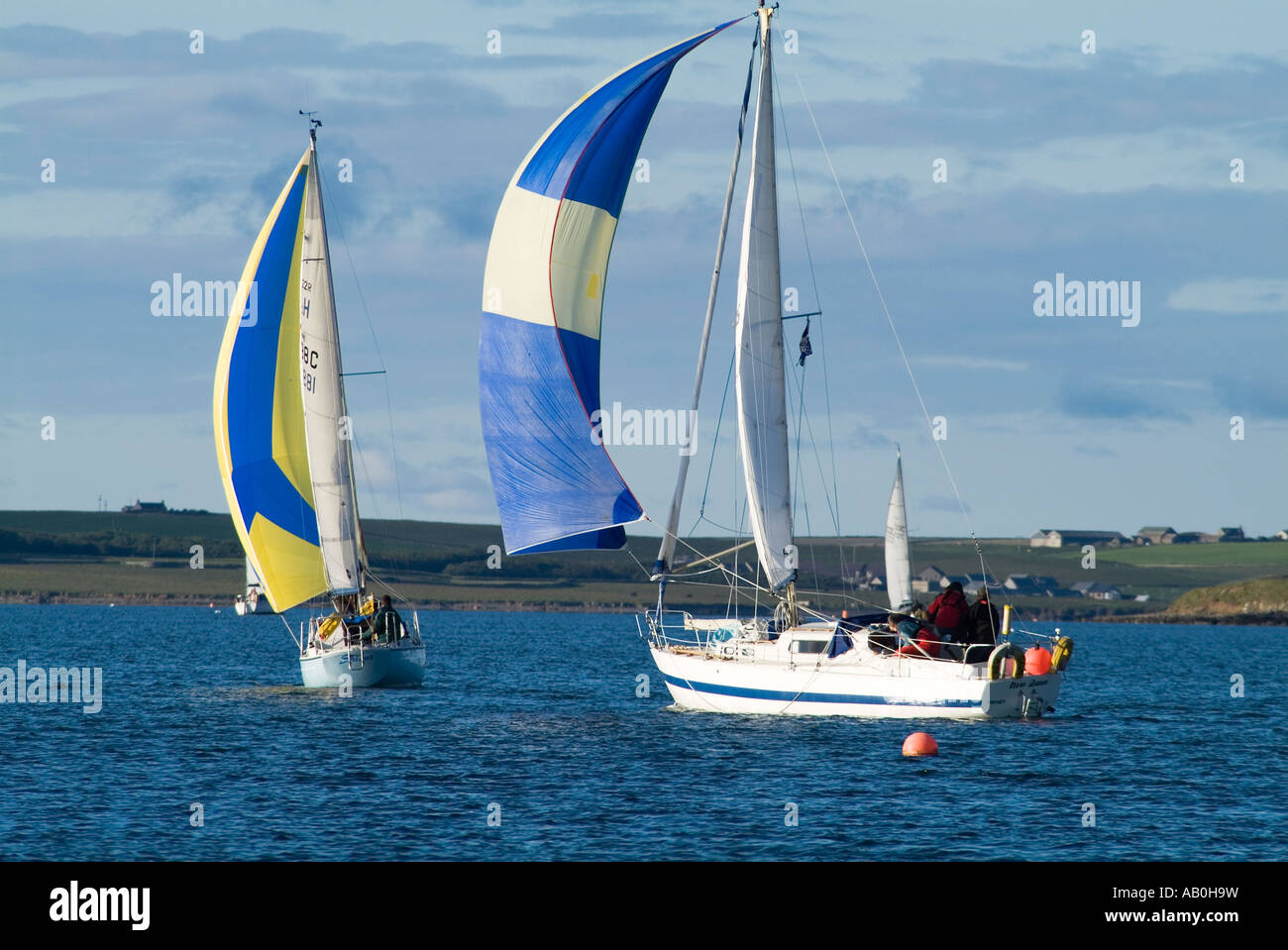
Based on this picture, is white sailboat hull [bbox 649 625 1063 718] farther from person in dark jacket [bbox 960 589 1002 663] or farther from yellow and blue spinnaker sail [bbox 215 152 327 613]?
yellow and blue spinnaker sail [bbox 215 152 327 613]

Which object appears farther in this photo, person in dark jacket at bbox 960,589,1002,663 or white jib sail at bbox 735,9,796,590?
white jib sail at bbox 735,9,796,590

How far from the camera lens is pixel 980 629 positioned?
35406 mm

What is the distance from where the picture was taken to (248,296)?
44.7 metres

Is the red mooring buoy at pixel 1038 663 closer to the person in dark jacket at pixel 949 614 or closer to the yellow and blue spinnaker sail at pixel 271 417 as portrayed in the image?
the person in dark jacket at pixel 949 614

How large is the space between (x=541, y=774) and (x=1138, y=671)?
49883 mm

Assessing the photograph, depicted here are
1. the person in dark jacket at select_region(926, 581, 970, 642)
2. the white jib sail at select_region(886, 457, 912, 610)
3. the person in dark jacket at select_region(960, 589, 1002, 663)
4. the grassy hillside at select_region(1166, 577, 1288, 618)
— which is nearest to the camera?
the person in dark jacket at select_region(960, 589, 1002, 663)

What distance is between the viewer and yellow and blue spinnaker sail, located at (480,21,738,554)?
3559cm

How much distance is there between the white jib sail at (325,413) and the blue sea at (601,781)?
4.08 metres

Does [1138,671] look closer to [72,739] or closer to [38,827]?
Result: [72,739]

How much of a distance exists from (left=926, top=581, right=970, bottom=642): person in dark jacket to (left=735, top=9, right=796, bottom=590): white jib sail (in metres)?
3.53

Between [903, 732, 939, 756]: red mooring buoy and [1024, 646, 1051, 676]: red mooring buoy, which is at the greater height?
[1024, 646, 1051, 676]: red mooring buoy

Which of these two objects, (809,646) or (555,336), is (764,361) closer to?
(555,336)

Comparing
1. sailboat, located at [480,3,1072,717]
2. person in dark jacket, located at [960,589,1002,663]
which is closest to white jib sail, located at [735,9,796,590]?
sailboat, located at [480,3,1072,717]

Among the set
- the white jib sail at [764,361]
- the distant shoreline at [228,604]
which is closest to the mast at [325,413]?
the white jib sail at [764,361]
